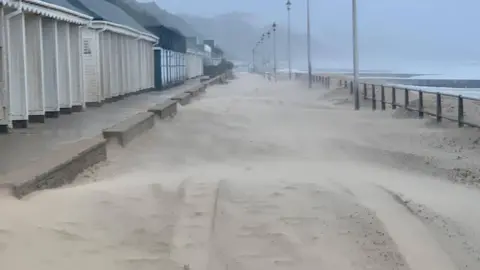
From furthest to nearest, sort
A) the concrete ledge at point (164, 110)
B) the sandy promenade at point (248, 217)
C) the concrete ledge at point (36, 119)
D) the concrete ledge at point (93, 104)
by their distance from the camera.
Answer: the concrete ledge at point (93, 104) < the concrete ledge at point (36, 119) < the concrete ledge at point (164, 110) < the sandy promenade at point (248, 217)

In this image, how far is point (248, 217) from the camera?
725cm

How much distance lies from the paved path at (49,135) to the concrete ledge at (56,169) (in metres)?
0.56

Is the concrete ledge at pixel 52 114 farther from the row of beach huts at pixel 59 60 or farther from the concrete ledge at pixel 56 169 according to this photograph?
the concrete ledge at pixel 56 169

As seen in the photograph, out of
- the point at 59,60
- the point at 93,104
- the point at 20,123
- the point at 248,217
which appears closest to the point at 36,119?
the point at 20,123

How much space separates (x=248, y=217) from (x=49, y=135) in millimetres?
8618

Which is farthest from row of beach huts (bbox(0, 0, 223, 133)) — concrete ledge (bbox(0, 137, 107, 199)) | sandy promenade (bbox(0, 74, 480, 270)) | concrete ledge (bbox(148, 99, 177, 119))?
concrete ledge (bbox(0, 137, 107, 199))

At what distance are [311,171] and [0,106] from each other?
278 inches

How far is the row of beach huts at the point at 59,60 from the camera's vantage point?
15.9 m

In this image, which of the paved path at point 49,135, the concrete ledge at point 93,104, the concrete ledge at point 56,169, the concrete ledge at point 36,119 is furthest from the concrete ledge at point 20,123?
the concrete ledge at point 93,104

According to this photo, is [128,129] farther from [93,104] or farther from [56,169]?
[93,104]

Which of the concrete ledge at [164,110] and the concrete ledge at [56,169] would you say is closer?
the concrete ledge at [56,169]

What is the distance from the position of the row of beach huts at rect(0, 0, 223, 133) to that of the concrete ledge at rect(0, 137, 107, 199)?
5.09m

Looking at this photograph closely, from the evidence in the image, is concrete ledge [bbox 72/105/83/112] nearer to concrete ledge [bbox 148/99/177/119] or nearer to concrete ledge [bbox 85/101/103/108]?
concrete ledge [bbox 85/101/103/108]

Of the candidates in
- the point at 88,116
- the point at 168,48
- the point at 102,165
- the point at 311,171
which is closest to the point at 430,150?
the point at 311,171
